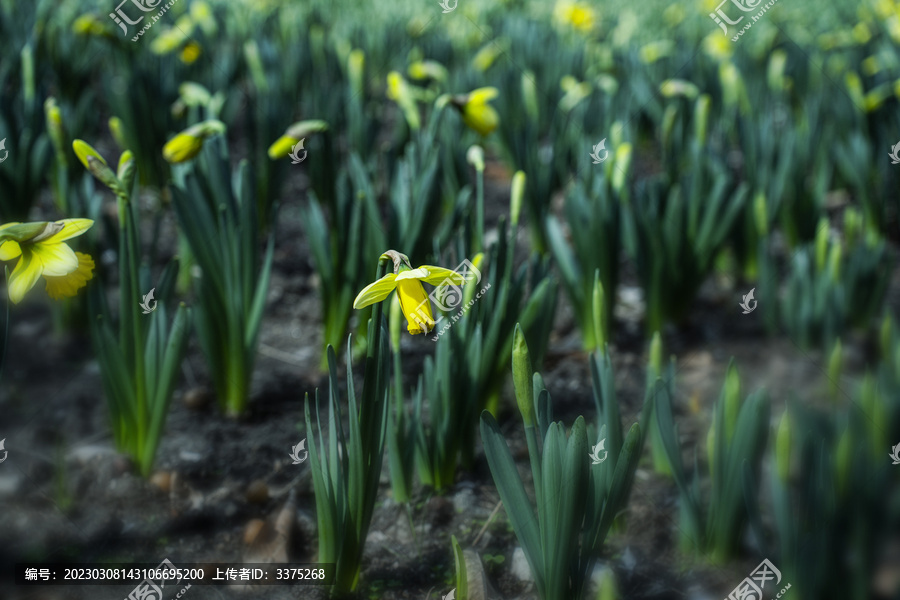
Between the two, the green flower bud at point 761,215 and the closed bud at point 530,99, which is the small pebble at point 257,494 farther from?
the closed bud at point 530,99

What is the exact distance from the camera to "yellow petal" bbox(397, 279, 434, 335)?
104 centimetres

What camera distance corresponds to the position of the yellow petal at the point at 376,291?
1.01 meters

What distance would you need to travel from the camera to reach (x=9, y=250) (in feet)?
3.72

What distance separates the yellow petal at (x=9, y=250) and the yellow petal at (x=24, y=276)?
0.01m

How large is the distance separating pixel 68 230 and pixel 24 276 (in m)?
0.09

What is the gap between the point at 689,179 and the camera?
2363 mm

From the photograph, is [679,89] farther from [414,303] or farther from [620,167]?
[414,303]

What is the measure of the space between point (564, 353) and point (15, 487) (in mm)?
1416

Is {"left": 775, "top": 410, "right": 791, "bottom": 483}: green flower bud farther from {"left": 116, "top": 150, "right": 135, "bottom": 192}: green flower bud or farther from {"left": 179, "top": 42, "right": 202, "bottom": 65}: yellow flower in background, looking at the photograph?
{"left": 179, "top": 42, "right": 202, "bottom": 65}: yellow flower in background

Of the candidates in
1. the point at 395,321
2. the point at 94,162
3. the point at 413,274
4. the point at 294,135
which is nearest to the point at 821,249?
the point at 395,321

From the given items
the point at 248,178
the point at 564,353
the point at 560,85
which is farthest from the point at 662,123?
the point at 248,178

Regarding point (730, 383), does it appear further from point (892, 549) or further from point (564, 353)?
point (564, 353)

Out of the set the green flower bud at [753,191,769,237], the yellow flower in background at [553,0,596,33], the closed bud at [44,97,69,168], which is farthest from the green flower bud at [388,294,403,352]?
the yellow flower in background at [553,0,596,33]

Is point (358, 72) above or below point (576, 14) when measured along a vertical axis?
below
